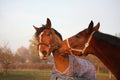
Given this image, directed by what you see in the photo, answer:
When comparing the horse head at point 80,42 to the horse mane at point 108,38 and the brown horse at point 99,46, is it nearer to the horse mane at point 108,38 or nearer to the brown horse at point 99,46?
the brown horse at point 99,46

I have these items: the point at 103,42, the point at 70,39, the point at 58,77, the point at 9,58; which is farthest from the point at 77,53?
the point at 9,58

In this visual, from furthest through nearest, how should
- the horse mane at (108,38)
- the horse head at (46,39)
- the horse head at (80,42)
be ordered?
the horse head at (46,39) < the horse head at (80,42) < the horse mane at (108,38)

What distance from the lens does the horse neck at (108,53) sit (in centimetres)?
443

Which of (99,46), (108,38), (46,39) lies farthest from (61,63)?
(108,38)

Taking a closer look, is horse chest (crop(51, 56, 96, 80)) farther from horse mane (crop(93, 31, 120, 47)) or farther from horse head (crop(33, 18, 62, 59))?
horse mane (crop(93, 31, 120, 47))

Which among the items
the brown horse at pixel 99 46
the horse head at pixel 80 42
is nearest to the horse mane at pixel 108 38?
the brown horse at pixel 99 46

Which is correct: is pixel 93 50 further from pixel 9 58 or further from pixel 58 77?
pixel 9 58

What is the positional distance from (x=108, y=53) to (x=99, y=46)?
0.63ft

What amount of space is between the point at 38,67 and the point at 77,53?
159ft

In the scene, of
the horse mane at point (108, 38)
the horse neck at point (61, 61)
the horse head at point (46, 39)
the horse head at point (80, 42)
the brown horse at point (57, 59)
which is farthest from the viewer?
the horse neck at point (61, 61)

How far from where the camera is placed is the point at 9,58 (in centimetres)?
4466

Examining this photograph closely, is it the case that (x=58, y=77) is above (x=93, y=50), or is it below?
below

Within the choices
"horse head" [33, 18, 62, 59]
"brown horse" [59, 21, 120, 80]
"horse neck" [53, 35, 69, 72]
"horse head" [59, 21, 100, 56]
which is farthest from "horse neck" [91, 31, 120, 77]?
"horse neck" [53, 35, 69, 72]

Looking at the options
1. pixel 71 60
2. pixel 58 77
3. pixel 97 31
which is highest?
pixel 97 31
